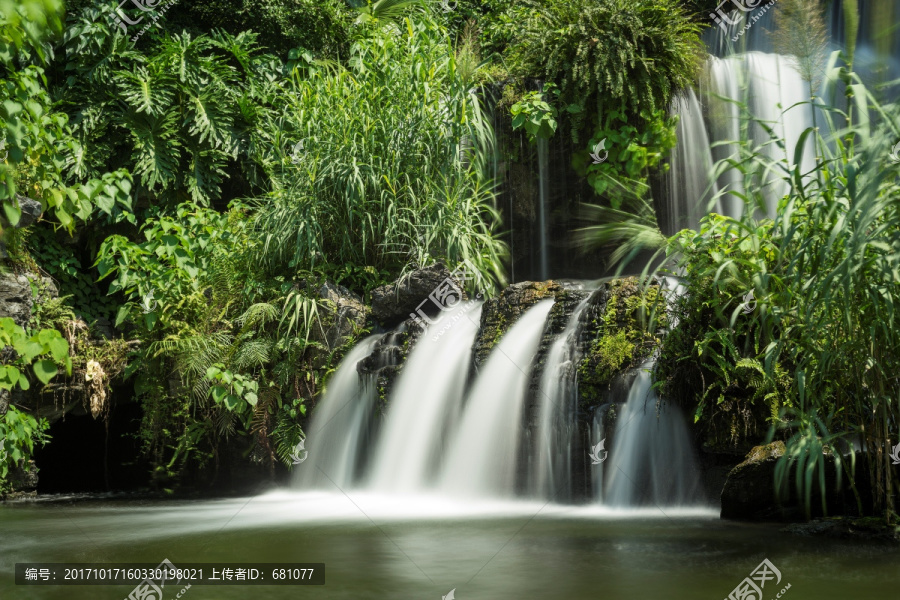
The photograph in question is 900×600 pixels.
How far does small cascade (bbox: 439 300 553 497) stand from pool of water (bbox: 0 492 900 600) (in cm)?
19

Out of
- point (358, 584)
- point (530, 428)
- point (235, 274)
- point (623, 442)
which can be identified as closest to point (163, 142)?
point (235, 274)

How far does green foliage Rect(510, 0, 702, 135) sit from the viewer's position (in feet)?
27.5

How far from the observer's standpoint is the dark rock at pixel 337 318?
274 inches

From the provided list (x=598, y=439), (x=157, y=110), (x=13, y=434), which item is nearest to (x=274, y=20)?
(x=157, y=110)

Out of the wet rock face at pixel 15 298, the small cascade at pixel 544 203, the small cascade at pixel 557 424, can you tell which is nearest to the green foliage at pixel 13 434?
the wet rock face at pixel 15 298

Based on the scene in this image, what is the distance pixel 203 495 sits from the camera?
6.67m

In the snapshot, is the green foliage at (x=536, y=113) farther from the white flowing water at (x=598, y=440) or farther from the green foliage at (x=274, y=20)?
the white flowing water at (x=598, y=440)

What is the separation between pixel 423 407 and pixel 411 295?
1090mm

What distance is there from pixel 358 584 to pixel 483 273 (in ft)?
14.3

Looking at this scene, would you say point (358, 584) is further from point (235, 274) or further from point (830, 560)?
point (235, 274)

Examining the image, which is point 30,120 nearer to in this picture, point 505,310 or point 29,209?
point 29,209

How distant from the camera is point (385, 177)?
7.22m

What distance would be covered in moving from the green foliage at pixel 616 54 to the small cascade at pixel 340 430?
373cm

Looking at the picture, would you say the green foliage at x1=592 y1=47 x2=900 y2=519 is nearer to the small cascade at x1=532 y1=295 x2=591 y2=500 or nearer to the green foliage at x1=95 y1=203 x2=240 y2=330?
the small cascade at x1=532 y1=295 x2=591 y2=500
